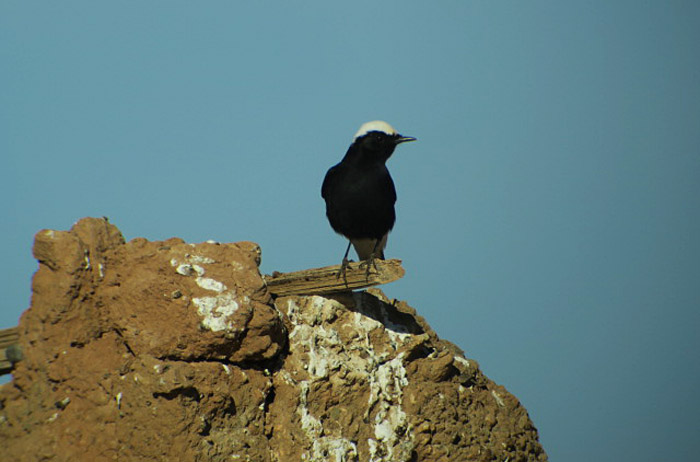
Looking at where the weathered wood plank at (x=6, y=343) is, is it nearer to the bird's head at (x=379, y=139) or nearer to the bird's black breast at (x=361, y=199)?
the bird's black breast at (x=361, y=199)

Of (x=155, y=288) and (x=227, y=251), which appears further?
(x=227, y=251)

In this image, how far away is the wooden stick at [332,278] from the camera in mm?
5457

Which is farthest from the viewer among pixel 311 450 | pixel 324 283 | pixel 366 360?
pixel 324 283

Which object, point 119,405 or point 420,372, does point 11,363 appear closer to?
point 119,405

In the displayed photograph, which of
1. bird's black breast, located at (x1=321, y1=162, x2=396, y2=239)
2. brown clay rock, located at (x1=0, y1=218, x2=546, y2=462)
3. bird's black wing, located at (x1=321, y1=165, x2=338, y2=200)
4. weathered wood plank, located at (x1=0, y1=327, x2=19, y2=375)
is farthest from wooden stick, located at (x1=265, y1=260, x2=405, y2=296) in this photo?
bird's black wing, located at (x1=321, y1=165, x2=338, y2=200)

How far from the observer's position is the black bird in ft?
24.7

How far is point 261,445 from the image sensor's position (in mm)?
4301

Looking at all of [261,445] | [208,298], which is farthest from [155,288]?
[261,445]

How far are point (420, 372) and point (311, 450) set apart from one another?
1176 mm

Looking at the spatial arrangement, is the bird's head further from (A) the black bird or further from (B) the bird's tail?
(B) the bird's tail

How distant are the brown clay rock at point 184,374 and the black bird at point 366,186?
2.65m

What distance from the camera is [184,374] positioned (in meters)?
4.07

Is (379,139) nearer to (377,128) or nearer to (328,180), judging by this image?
(377,128)

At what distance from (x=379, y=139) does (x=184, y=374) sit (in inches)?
161
